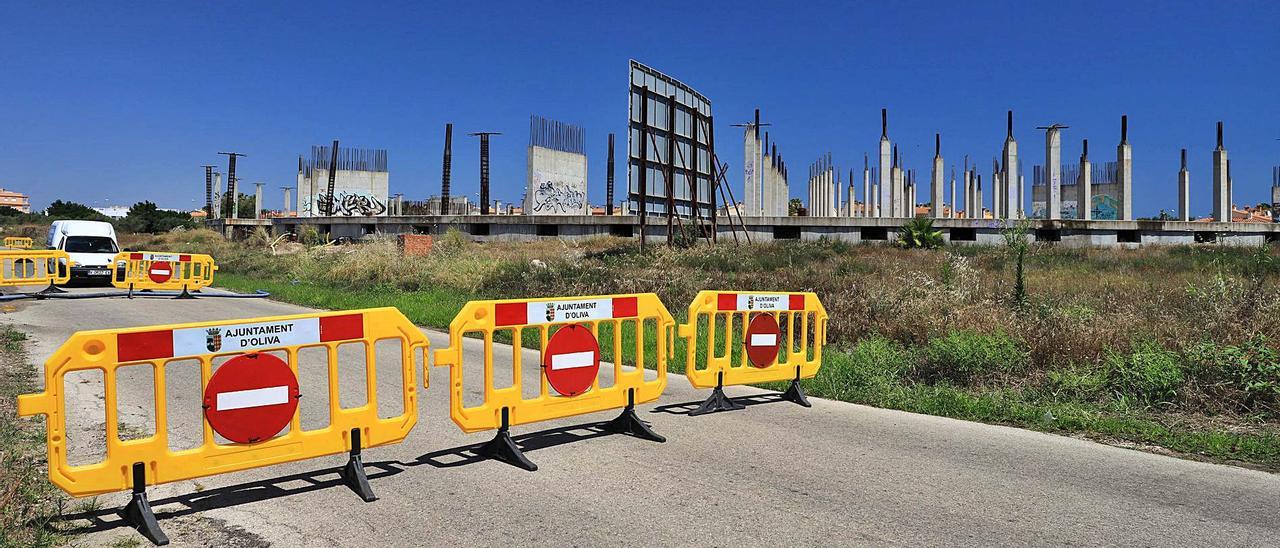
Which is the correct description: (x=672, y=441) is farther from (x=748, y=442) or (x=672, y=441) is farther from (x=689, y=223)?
(x=689, y=223)

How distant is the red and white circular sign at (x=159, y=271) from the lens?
22.9 m

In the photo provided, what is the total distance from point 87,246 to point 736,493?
27023 mm

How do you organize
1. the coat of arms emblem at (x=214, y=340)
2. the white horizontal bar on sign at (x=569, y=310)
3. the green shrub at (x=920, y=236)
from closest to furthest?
the coat of arms emblem at (x=214, y=340) → the white horizontal bar on sign at (x=569, y=310) → the green shrub at (x=920, y=236)

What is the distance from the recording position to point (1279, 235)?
3291 cm

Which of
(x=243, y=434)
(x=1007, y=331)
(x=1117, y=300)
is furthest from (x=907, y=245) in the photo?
(x=243, y=434)

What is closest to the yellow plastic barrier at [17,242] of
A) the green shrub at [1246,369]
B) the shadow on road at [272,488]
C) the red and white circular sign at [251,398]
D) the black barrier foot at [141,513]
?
the shadow on road at [272,488]

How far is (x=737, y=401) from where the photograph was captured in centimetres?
888

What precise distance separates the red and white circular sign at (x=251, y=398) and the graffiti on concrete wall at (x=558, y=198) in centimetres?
3681

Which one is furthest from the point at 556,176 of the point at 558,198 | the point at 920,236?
the point at 920,236

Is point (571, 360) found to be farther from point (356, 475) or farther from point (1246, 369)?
point (1246, 369)

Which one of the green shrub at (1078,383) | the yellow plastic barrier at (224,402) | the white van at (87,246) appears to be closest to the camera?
the yellow plastic barrier at (224,402)

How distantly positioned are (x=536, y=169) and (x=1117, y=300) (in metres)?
32.5

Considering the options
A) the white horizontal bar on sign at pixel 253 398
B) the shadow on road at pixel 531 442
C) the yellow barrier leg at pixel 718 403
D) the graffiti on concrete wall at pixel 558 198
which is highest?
the graffiti on concrete wall at pixel 558 198

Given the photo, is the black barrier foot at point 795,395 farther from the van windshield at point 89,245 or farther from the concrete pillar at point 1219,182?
the concrete pillar at point 1219,182
